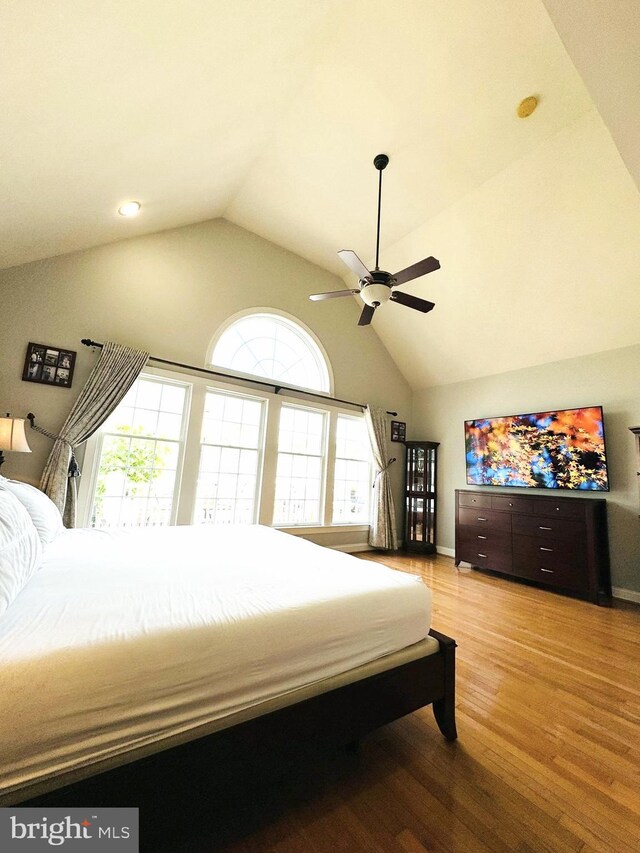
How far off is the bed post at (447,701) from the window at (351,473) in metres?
3.64

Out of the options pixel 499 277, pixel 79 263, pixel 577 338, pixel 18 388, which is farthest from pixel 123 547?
pixel 577 338

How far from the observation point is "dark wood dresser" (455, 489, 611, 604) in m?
3.69

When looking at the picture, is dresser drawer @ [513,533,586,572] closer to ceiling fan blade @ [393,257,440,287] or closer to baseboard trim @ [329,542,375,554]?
baseboard trim @ [329,542,375,554]

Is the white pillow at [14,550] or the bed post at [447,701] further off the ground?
the white pillow at [14,550]

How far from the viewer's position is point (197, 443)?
4.09 metres

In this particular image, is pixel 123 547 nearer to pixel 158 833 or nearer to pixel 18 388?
pixel 158 833

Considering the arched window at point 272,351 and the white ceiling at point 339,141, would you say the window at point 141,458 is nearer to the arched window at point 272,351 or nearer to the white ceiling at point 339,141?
the arched window at point 272,351

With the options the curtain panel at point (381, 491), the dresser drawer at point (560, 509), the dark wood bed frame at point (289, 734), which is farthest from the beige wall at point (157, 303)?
the dark wood bed frame at point (289, 734)

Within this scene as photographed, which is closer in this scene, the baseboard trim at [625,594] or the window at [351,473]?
the baseboard trim at [625,594]

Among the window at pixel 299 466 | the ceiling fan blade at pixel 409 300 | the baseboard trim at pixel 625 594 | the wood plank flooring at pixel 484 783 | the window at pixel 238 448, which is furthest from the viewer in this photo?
the window at pixel 299 466

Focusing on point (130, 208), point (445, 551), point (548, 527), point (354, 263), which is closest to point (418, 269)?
point (354, 263)

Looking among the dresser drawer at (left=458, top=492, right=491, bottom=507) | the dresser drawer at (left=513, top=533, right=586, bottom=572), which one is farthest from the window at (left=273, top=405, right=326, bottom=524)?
the dresser drawer at (left=513, top=533, right=586, bottom=572)

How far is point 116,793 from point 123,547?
142 cm

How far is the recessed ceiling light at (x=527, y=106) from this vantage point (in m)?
2.79
